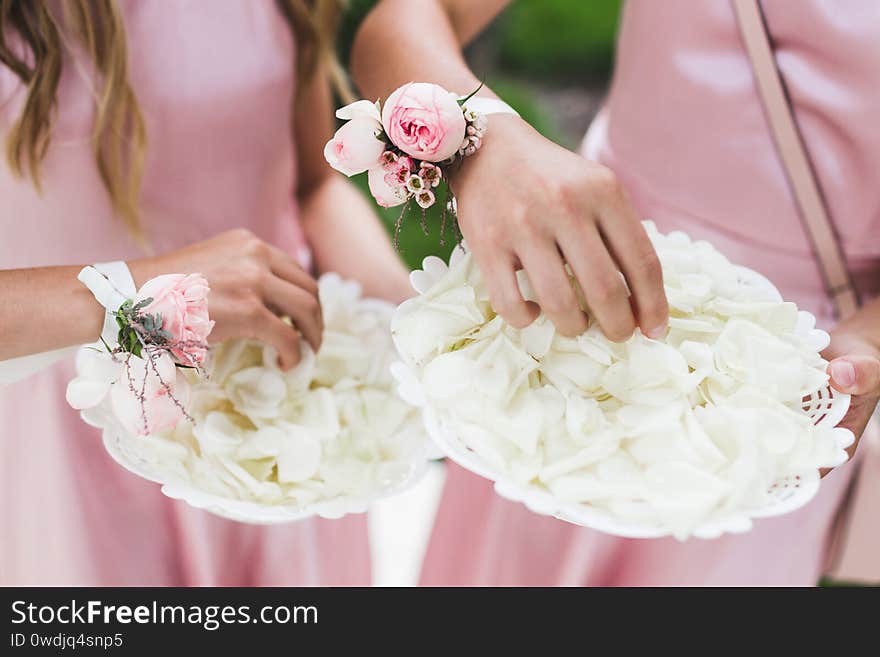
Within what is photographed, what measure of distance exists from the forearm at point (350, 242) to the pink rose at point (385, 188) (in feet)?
1.99

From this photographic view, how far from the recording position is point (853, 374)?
3.02 ft

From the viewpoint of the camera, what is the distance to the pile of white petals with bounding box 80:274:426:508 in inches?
39.4

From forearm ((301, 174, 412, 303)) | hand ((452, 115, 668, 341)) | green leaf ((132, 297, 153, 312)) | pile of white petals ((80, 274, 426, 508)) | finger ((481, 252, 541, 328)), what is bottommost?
forearm ((301, 174, 412, 303))

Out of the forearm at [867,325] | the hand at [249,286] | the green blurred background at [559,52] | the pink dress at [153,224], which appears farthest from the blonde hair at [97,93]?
the green blurred background at [559,52]

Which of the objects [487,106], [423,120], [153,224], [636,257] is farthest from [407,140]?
[153,224]

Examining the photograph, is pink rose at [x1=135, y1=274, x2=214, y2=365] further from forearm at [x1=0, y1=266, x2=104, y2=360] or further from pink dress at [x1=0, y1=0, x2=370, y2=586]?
pink dress at [x1=0, y1=0, x2=370, y2=586]

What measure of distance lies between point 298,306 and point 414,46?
14.5 inches

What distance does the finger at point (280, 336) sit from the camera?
1.00 metres

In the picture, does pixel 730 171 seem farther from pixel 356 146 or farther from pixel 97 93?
pixel 97 93

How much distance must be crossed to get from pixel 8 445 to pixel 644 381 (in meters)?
1.01

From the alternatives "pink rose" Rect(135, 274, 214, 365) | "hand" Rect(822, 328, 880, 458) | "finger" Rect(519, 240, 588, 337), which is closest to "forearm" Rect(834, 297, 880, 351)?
"hand" Rect(822, 328, 880, 458)

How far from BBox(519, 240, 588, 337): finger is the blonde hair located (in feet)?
2.09

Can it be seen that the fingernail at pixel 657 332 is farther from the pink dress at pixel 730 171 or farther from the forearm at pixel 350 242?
the forearm at pixel 350 242
